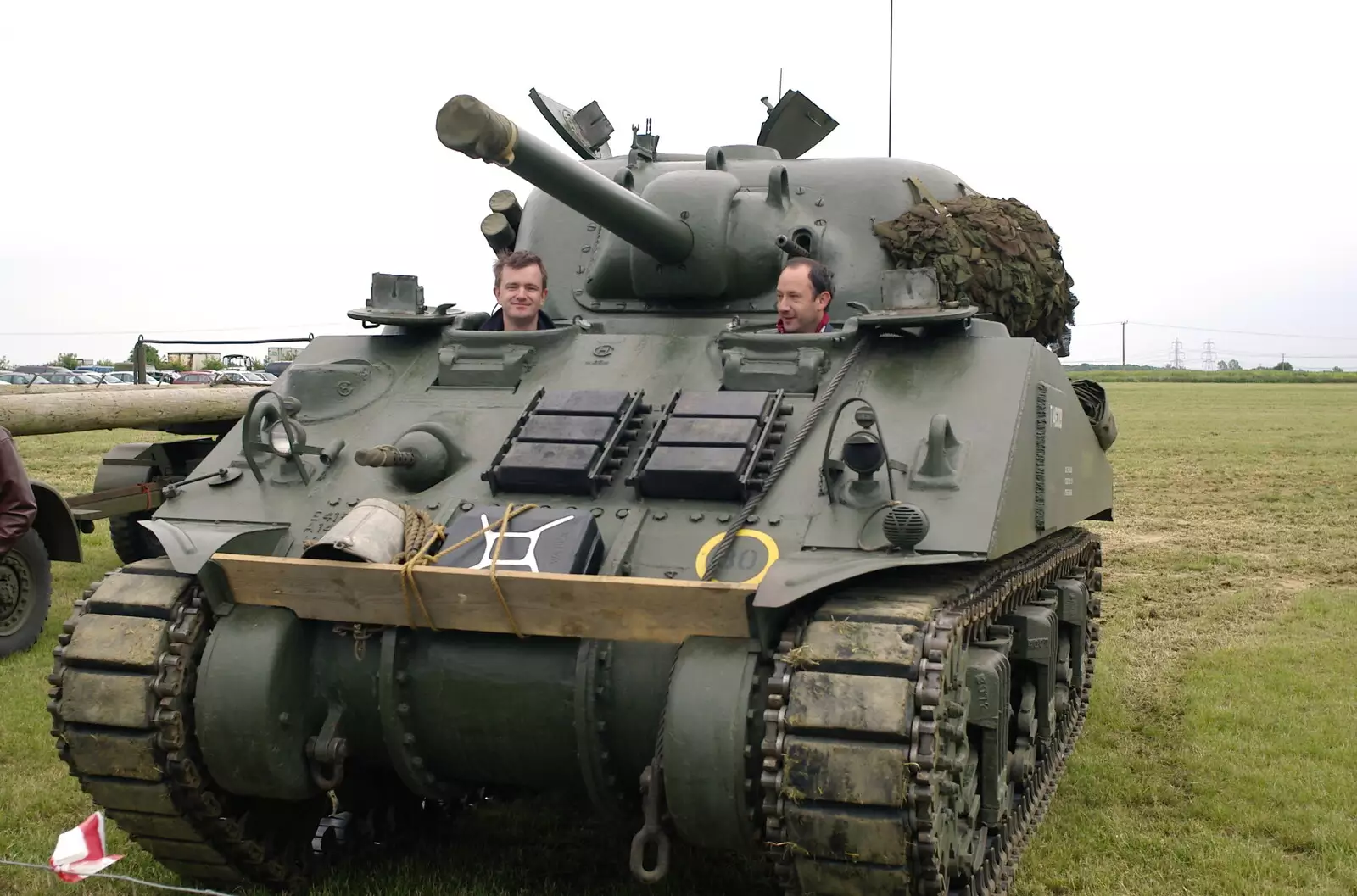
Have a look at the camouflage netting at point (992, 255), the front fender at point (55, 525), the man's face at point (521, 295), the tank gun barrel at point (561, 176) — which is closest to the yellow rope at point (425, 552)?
the tank gun barrel at point (561, 176)

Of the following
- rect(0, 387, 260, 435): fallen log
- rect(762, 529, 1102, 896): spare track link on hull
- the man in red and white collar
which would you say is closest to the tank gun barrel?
the man in red and white collar

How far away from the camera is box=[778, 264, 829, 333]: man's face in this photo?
6258mm

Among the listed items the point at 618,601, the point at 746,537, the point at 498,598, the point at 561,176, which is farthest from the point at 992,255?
the point at 498,598

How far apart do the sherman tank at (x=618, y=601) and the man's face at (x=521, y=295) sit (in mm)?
111

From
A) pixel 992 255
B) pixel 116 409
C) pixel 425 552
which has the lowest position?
pixel 425 552

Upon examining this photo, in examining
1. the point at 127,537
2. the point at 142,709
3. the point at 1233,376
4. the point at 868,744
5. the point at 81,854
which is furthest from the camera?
the point at 1233,376

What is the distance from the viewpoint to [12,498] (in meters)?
8.39

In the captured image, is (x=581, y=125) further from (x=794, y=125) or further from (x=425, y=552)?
(x=425, y=552)

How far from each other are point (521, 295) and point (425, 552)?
1.98 m

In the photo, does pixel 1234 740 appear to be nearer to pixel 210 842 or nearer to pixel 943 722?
pixel 943 722

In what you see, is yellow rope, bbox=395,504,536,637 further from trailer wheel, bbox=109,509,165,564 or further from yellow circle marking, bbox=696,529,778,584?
trailer wheel, bbox=109,509,165,564

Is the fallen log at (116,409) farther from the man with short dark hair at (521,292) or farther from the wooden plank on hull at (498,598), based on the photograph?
the wooden plank on hull at (498,598)

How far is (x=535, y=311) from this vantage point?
674 cm

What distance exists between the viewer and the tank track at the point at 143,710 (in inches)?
195
